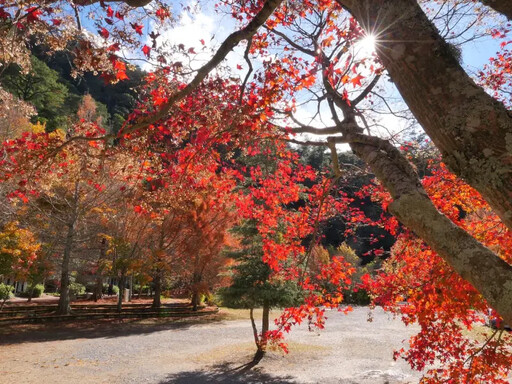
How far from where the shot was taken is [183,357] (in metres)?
11.1

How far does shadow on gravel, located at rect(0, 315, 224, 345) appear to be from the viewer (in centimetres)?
1284

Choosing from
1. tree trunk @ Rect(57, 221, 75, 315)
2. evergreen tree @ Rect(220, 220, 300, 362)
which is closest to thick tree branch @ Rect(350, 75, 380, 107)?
evergreen tree @ Rect(220, 220, 300, 362)

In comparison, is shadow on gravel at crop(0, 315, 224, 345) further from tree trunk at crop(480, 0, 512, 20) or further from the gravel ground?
tree trunk at crop(480, 0, 512, 20)

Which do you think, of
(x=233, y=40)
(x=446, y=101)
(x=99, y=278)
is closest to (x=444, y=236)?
(x=446, y=101)

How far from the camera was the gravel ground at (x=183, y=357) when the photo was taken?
29.5 ft

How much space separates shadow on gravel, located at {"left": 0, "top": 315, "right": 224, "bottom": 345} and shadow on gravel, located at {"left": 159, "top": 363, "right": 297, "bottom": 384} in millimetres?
5862

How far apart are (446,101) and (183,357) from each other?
11.7m

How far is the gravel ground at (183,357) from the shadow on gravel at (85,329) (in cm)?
4

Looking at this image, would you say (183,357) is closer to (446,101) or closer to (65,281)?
(65,281)

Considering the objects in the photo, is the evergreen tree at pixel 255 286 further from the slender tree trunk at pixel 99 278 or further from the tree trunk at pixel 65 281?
the slender tree trunk at pixel 99 278

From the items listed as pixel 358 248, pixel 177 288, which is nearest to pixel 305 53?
pixel 177 288

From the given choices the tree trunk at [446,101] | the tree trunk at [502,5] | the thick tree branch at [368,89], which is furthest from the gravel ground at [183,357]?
the tree trunk at [502,5]

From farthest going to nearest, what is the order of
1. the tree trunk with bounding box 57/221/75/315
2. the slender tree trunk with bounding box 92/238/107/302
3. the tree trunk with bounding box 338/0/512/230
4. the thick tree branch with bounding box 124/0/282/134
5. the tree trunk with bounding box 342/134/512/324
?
1. the slender tree trunk with bounding box 92/238/107/302
2. the tree trunk with bounding box 57/221/75/315
3. the thick tree branch with bounding box 124/0/282/134
4. the tree trunk with bounding box 338/0/512/230
5. the tree trunk with bounding box 342/134/512/324

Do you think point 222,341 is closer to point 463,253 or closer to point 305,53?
point 305,53
